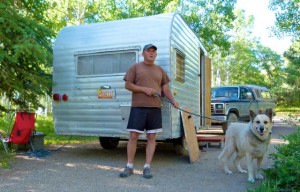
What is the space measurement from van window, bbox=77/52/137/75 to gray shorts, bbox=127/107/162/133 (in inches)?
55.0

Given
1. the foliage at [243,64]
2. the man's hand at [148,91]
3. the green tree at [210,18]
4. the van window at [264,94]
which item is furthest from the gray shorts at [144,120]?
the foliage at [243,64]

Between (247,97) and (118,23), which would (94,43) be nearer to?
(118,23)

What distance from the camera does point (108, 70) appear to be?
22.0 ft

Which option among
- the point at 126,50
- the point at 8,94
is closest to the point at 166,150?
the point at 126,50

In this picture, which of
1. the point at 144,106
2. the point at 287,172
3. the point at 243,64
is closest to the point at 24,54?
the point at 144,106

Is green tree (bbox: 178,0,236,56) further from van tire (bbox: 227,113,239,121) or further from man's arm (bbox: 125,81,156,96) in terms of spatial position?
man's arm (bbox: 125,81,156,96)

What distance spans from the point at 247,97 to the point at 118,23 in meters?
8.24

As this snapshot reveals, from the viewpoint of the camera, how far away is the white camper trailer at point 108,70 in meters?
6.39

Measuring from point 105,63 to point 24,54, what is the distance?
1498 millimetres

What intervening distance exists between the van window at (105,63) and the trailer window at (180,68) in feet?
3.03

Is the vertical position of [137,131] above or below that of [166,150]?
above

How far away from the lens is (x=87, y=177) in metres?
5.31

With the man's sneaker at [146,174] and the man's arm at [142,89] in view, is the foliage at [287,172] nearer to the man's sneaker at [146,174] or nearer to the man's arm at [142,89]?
the man's sneaker at [146,174]

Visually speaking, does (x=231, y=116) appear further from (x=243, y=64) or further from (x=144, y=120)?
(x=243, y=64)
